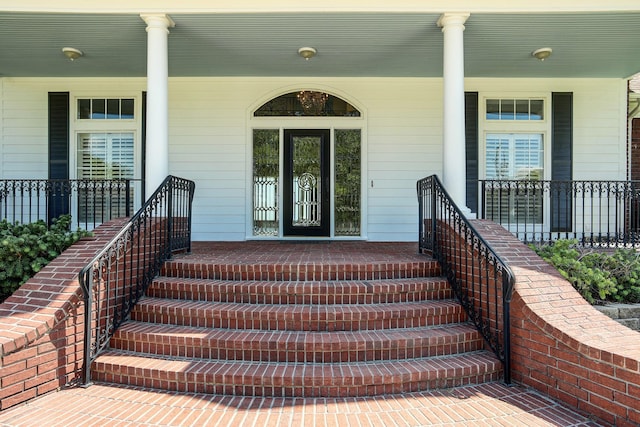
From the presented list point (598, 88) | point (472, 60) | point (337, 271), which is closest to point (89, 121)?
point (337, 271)

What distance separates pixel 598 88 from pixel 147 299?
310 inches

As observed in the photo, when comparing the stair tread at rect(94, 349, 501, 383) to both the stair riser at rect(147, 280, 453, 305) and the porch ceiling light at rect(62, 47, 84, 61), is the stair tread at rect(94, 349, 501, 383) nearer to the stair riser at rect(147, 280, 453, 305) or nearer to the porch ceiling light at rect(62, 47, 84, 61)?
the stair riser at rect(147, 280, 453, 305)

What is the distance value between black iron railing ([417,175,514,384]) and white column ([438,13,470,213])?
371mm

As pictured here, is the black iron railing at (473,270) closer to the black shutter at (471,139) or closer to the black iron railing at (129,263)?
the black shutter at (471,139)

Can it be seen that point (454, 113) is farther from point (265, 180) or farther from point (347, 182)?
point (265, 180)

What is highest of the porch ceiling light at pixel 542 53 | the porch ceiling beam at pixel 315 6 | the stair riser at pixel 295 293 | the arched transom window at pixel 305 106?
the porch ceiling beam at pixel 315 6

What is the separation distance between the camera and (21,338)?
8.91 ft

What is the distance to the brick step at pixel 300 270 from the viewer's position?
13.3 ft

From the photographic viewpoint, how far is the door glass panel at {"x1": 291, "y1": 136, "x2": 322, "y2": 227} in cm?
704

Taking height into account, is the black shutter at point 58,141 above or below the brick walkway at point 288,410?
above

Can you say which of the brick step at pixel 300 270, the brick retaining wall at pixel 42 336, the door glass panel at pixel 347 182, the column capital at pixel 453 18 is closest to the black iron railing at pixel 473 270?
the brick step at pixel 300 270

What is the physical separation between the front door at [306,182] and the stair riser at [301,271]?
9.64ft

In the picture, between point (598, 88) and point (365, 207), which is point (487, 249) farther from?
point (598, 88)

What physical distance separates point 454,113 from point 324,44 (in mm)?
2062
